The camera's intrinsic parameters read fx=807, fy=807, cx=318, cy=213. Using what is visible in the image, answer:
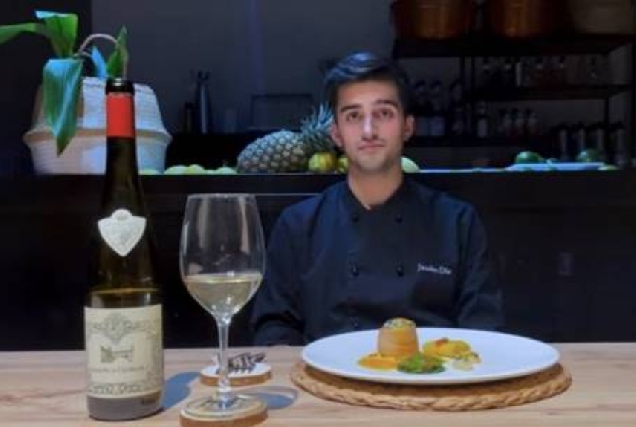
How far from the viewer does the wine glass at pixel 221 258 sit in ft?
2.40

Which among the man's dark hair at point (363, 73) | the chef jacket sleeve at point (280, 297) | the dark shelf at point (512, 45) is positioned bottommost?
the chef jacket sleeve at point (280, 297)

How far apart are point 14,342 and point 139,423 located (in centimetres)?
148

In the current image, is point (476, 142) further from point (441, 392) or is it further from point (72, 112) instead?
point (441, 392)

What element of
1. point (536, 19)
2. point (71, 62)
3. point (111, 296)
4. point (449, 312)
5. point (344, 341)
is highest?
point (536, 19)

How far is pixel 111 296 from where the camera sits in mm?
763

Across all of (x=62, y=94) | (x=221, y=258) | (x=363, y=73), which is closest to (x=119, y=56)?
(x=62, y=94)

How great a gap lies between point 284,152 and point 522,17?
5.77ft

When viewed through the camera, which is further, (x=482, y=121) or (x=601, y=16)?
(x=482, y=121)

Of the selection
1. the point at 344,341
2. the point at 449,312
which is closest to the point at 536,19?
the point at 449,312

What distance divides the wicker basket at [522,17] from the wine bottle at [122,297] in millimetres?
2762

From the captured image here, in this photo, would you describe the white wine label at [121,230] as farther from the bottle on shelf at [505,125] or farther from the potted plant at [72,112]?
the bottle on shelf at [505,125]

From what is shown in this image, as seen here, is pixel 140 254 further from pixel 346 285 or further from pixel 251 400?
pixel 346 285

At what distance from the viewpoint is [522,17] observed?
131 inches

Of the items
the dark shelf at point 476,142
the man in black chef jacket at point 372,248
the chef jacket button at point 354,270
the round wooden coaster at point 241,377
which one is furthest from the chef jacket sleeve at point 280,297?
the dark shelf at point 476,142
